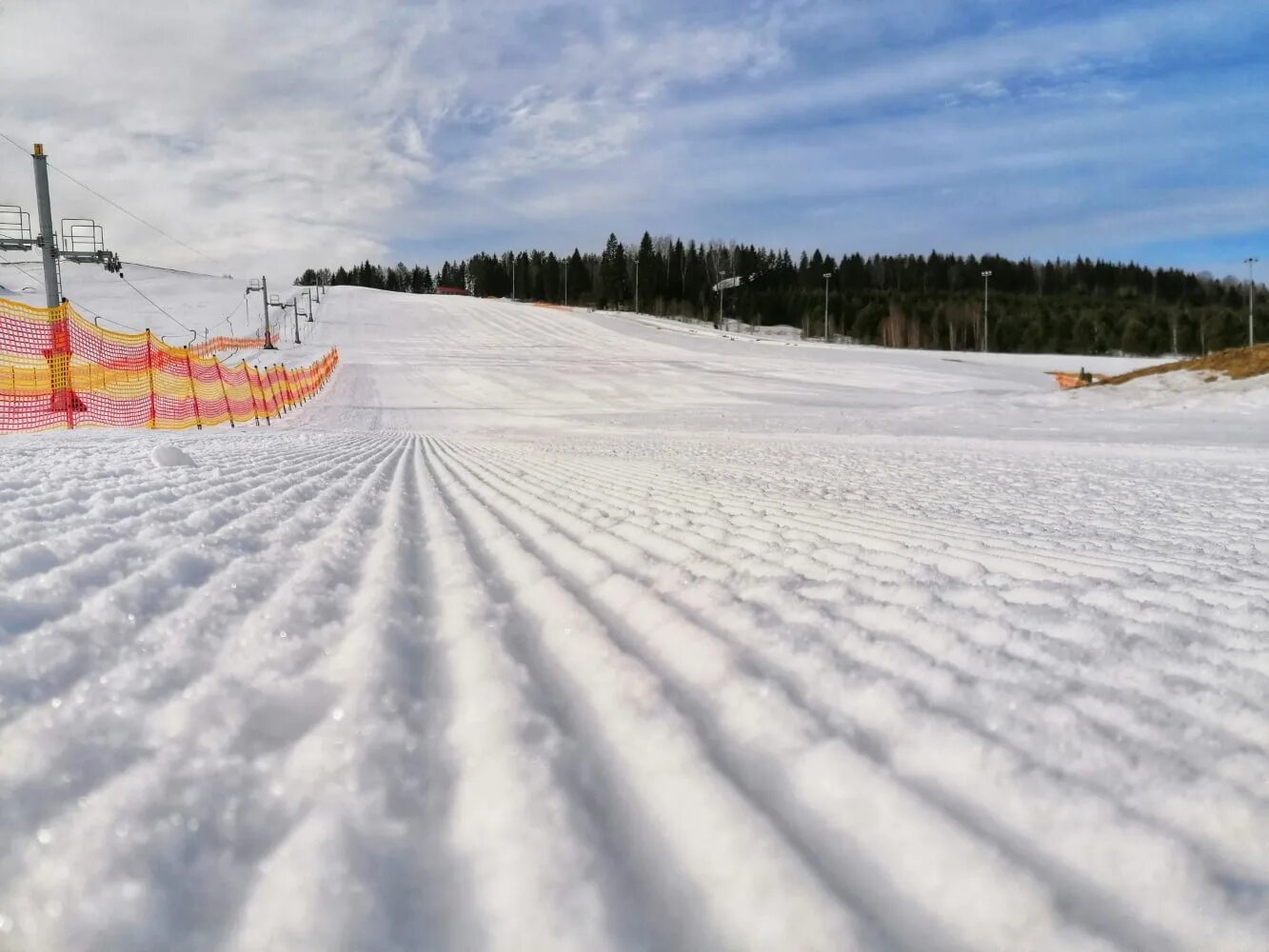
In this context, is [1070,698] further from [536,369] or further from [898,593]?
[536,369]

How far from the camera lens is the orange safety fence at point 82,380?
37.0 feet

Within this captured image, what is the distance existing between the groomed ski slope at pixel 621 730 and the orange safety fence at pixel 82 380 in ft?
30.5

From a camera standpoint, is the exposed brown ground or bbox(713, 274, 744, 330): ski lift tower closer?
the exposed brown ground

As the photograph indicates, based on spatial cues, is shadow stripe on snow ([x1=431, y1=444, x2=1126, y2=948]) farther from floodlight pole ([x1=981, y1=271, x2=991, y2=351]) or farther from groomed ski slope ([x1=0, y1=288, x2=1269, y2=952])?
floodlight pole ([x1=981, y1=271, x2=991, y2=351])

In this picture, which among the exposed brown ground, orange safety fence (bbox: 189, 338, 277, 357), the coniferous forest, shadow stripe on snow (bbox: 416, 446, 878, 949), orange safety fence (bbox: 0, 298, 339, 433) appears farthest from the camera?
the coniferous forest

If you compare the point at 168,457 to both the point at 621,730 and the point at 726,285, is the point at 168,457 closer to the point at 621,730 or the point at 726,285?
the point at 621,730

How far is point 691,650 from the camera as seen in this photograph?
203cm

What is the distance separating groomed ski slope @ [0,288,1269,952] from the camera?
1055 millimetres

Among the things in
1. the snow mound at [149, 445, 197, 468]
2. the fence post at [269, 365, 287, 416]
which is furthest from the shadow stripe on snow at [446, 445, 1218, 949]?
the fence post at [269, 365, 287, 416]

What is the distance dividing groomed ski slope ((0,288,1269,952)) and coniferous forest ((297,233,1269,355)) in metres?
84.8

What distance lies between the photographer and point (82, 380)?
13.1m

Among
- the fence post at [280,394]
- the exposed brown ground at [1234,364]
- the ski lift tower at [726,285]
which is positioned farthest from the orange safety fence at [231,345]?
the ski lift tower at [726,285]

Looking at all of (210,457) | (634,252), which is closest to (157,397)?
(210,457)

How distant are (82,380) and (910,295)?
103984 millimetres
